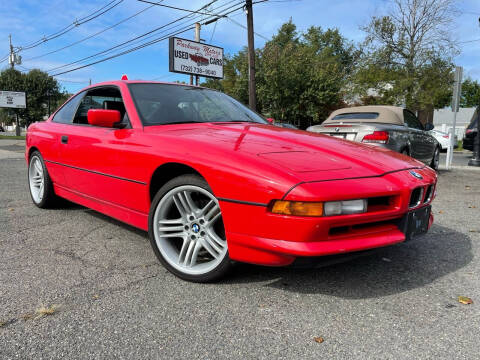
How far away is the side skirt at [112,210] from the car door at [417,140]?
5591mm

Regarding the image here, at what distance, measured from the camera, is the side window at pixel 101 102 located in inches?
128

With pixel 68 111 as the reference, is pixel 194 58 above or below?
above

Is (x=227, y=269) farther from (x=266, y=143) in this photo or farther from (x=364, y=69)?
(x=364, y=69)

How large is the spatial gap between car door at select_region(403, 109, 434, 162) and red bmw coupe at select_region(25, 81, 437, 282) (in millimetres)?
4479

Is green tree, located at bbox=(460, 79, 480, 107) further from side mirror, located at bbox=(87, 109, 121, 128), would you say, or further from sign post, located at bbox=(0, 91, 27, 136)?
side mirror, located at bbox=(87, 109, 121, 128)

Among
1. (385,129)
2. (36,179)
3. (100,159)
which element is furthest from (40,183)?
(385,129)

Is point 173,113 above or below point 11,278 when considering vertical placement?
above

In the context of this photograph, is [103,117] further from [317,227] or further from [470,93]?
[470,93]

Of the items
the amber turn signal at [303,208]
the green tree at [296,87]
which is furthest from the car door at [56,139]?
the green tree at [296,87]

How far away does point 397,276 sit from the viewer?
2.48m

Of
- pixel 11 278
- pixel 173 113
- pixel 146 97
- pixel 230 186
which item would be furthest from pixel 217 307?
pixel 146 97

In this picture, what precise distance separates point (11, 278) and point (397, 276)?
8.11ft

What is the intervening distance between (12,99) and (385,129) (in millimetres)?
40114

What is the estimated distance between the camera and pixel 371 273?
8.25 ft
